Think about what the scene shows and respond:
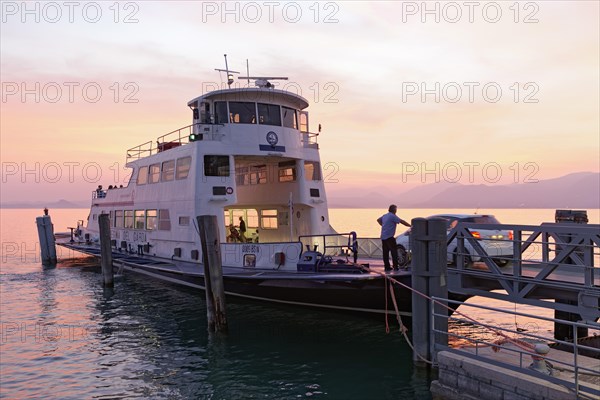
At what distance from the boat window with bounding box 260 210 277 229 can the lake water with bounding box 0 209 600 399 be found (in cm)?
448

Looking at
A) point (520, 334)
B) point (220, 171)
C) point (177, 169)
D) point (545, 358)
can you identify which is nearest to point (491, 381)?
point (545, 358)

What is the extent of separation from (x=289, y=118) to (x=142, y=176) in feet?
28.3

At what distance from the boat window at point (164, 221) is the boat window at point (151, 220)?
73 cm

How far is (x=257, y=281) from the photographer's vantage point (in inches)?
590

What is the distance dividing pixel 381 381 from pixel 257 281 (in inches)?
219

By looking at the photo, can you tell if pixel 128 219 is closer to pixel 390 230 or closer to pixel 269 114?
pixel 269 114

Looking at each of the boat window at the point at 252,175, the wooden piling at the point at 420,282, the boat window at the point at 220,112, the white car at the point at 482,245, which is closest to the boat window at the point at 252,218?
the boat window at the point at 252,175

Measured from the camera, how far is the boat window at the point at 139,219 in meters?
23.2

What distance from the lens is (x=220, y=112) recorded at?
18.6m

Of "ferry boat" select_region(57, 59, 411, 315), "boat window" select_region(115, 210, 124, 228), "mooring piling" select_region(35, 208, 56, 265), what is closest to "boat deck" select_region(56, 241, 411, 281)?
"ferry boat" select_region(57, 59, 411, 315)

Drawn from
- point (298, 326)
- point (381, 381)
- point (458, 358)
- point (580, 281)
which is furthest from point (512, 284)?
point (298, 326)

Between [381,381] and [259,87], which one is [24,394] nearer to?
[381,381]

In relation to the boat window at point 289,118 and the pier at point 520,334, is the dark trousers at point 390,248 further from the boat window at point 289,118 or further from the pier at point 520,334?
the boat window at point 289,118

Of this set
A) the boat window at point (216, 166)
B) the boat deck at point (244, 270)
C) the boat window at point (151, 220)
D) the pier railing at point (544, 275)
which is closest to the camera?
the pier railing at point (544, 275)
